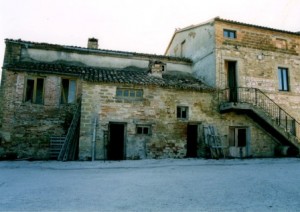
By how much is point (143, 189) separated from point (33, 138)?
968 centimetres

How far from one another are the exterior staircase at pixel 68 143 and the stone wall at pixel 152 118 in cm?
58

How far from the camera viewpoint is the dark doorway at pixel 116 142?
13.6 meters

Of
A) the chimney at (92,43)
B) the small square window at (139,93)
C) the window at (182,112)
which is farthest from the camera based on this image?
the chimney at (92,43)

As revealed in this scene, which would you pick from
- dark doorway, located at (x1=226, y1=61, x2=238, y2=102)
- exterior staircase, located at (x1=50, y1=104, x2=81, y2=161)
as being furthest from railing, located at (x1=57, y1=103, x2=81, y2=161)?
dark doorway, located at (x1=226, y1=61, x2=238, y2=102)

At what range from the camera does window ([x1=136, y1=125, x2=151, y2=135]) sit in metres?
13.2

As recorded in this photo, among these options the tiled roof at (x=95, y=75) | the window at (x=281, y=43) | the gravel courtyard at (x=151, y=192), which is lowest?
the gravel courtyard at (x=151, y=192)

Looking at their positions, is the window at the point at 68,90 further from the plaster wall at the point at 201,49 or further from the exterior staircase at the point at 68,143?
the plaster wall at the point at 201,49

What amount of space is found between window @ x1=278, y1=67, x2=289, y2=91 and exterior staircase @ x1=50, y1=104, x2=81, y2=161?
13452 millimetres

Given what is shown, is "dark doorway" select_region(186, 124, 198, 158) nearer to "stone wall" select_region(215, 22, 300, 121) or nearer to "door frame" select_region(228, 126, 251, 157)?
"door frame" select_region(228, 126, 251, 157)

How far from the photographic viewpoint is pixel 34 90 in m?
13.7

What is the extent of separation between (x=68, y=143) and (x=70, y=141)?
5.9 inches

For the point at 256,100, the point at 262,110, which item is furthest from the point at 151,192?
the point at 256,100

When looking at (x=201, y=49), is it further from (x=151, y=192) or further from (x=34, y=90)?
(x=151, y=192)

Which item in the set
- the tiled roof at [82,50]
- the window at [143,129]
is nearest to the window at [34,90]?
the tiled roof at [82,50]
